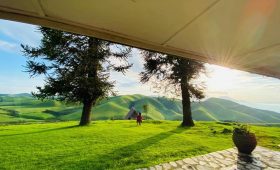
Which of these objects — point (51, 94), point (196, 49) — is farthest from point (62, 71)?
point (196, 49)

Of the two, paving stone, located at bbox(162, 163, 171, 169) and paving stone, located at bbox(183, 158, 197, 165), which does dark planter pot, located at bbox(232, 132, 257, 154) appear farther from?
paving stone, located at bbox(162, 163, 171, 169)

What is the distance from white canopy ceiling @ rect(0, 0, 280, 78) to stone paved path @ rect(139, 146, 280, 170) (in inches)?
255

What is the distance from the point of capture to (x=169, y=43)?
127 inches

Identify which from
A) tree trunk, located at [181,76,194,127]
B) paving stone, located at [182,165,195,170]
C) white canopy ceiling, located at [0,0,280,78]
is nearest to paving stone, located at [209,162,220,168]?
paving stone, located at [182,165,195,170]

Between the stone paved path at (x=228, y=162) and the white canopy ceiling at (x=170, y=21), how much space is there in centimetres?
647

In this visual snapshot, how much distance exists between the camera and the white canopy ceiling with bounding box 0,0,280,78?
2.20m

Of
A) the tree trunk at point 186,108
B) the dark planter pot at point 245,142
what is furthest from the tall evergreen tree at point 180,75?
the dark planter pot at point 245,142

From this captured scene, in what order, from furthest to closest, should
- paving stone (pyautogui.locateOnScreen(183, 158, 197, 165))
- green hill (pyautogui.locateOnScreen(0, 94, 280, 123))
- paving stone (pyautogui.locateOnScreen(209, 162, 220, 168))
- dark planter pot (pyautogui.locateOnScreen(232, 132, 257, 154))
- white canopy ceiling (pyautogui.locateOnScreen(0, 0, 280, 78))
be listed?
green hill (pyautogui.locateOnScreen(0, 94, 280, 123)) < dark planter pot (pyautogui.locateOnScreen(232, 132, 257, 154)) < paving stone (pyautogui.locateOnScreen(183, 158, 197, 165)) < paving stone (pyautogui.locateOnScreen(209, 162, 220, 168)) < white canopy ceiling (pyautogui.locateOnScreen(0, 0, 280, 78))

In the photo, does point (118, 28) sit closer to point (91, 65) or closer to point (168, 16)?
point (168, 16)

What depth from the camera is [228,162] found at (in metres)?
9.82

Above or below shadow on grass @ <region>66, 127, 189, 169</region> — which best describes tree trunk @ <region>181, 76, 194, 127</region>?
above

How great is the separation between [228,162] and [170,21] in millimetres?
9057

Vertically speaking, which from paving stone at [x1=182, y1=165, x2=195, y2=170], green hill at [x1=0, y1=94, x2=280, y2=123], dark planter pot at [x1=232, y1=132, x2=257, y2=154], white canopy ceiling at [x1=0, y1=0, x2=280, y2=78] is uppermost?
green hill at [x1=0, y1=94, x2=280, y2=123]

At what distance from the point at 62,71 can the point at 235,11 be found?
21.6 m
